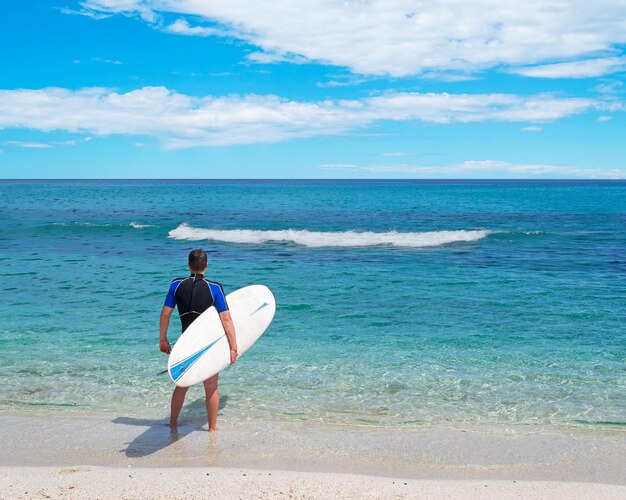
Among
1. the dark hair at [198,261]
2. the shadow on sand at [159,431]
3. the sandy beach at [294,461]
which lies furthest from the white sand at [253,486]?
the dark hair at [198,261]

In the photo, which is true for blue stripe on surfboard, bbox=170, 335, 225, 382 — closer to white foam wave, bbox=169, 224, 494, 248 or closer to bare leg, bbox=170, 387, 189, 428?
bare leg, bbox=170, 387, 189, 428

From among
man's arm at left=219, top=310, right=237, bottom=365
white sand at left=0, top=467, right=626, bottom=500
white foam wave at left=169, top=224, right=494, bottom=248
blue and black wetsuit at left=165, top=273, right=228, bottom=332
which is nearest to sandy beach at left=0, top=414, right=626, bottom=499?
white sand at left=0, top=467, right=626, bottom=500

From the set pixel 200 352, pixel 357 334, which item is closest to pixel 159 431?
pixel 200 352

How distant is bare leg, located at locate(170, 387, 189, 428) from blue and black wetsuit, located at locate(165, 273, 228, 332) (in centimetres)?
87

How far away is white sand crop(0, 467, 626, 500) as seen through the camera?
532 centimetres

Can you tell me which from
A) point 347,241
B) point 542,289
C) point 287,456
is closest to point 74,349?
point 287,456

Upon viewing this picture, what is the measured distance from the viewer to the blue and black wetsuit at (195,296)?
6.80 m

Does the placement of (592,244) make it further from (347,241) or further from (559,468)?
(559,468)

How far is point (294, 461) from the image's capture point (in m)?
6.26

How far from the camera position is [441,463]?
619 centimetres

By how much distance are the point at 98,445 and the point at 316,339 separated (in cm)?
555

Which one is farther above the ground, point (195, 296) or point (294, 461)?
point (195, 296)

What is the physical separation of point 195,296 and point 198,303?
0.30 feet

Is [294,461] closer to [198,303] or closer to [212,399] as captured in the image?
[212,399]
